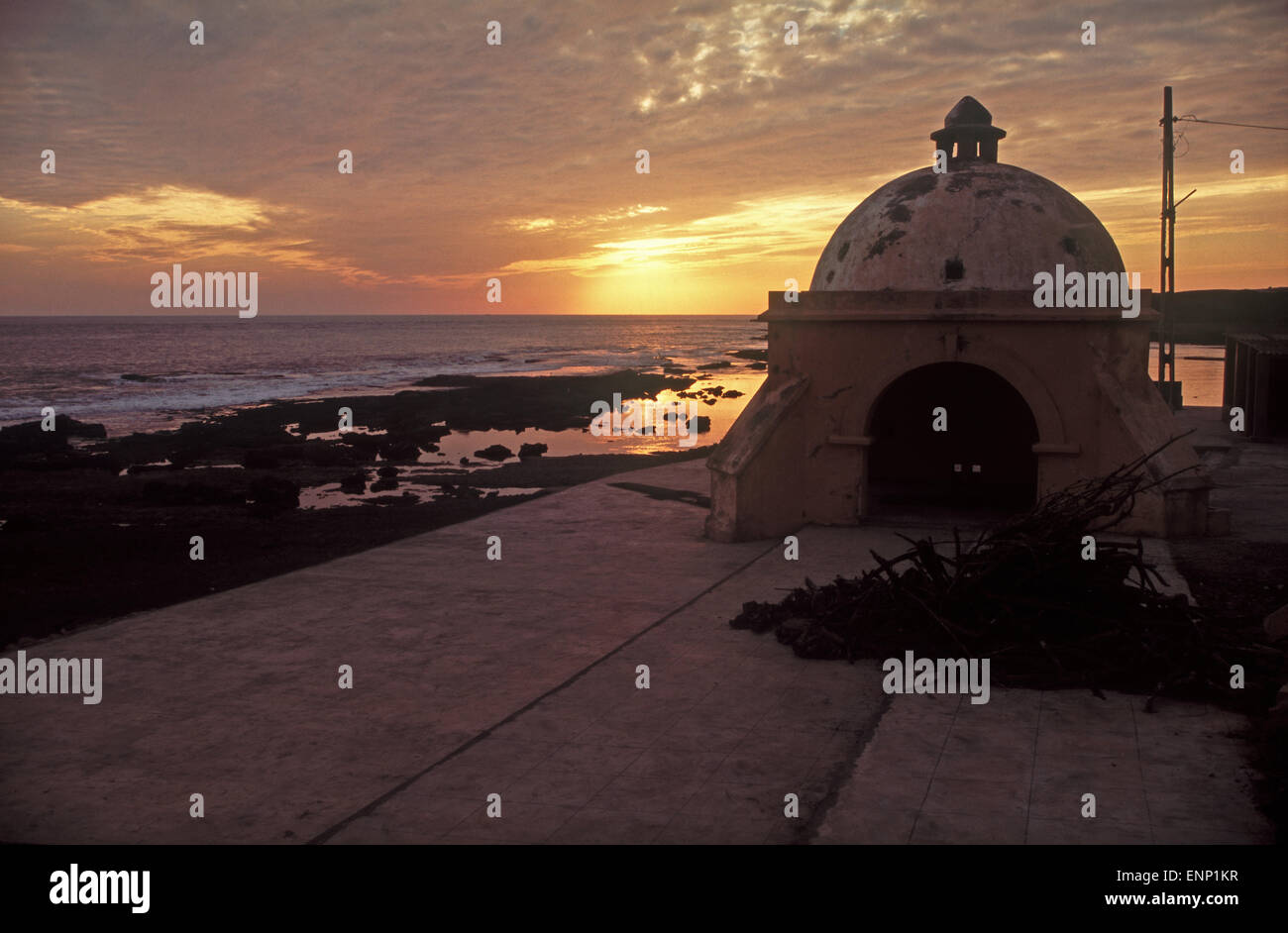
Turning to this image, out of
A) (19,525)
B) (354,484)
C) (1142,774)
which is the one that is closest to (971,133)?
(1142,774)

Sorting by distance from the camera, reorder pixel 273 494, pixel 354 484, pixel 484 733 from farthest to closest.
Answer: pixel 354 484
pixel 273 494
pixel 484 733

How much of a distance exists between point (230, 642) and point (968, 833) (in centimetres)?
719

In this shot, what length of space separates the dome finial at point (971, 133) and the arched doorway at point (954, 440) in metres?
3.42

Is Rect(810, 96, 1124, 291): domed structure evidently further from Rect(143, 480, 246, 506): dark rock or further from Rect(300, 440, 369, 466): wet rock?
Rect(300, 440, 369, 466): wet rock

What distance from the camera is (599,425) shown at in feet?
124

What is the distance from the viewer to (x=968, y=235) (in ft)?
48.0

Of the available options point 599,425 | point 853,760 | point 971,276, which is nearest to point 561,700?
point 853,760

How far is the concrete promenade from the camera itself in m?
6.09

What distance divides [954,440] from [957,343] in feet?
14.7

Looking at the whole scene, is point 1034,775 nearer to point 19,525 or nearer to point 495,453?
point 19,525

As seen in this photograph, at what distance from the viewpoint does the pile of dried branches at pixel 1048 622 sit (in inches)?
320

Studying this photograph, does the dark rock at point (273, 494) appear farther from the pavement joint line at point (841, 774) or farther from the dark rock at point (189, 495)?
the pavement joint line at point (841, 774)

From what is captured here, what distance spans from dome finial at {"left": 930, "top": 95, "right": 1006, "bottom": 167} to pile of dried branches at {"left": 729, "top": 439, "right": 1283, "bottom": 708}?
808cm
